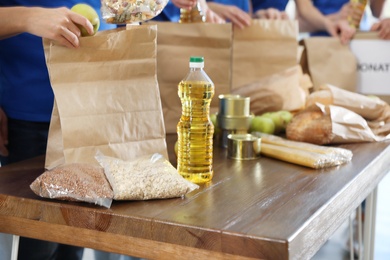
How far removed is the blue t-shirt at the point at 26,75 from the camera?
1542mm

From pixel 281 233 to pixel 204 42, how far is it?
96 centimetres

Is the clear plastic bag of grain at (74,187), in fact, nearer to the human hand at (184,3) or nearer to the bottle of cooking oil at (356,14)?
the human hand at (184,3)

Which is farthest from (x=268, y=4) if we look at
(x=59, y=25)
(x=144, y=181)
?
(x=144, y=181)

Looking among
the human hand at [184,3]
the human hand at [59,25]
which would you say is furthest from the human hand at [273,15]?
the human hand at [59,25]

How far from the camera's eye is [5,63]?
1573mm

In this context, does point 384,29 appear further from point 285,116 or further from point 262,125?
point 262,125

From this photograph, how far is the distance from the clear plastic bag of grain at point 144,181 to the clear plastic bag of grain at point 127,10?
0.35m

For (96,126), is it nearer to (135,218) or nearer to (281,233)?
(135,218)

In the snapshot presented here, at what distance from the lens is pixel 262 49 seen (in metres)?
2.04

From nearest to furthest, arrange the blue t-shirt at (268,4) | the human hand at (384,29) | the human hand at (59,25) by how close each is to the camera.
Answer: the human hand at (59,25) < the human hand at (384,29) < the blue t-shirt at (268,4)

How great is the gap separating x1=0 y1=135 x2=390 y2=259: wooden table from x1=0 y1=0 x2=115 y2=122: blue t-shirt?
0.95 feet

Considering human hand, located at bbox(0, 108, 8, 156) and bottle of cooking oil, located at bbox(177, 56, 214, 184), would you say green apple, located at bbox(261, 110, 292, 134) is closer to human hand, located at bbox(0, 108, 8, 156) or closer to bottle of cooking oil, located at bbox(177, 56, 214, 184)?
bottle of cooking oil, located at bbox(177, 56, 214, 184)

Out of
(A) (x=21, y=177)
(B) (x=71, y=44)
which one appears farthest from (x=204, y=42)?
(A) (x=21, y=177)

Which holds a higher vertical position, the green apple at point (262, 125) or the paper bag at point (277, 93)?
the paper bag at point (277, 93)
